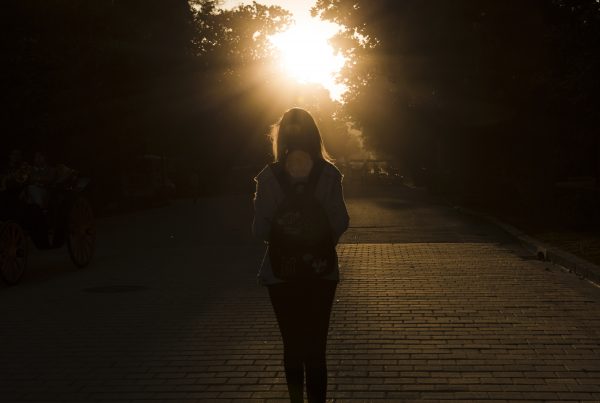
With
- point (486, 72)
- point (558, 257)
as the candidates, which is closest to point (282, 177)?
point (558, 257)

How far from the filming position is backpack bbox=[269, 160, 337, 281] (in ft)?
15.4

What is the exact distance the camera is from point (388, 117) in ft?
159

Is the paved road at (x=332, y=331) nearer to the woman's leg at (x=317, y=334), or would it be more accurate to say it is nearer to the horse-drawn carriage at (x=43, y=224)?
the horse-drawn carriage at (x=43, y=224)

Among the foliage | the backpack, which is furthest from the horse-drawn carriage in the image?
the foliage

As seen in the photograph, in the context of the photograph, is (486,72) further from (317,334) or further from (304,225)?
(304,225)

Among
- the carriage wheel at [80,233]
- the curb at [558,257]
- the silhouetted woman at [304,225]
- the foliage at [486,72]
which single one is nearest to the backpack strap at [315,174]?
the silhouetted woman at [304,225]

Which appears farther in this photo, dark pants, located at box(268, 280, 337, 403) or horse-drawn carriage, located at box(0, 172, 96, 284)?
horse-drawn carriage, located at box(0, 172, 96, 284)

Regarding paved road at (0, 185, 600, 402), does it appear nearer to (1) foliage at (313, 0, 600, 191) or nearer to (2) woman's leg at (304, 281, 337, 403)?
(2) woman's leg at (304, 281, 337, 403)

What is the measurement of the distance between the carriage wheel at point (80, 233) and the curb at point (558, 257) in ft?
Answer: 23.6

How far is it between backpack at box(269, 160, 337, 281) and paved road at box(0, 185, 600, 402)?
4.69 ft

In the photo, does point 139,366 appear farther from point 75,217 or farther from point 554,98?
point 554,98

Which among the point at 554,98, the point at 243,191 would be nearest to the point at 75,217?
the point at 554,98

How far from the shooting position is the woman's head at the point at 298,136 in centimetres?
486

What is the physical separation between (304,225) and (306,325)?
58cm
